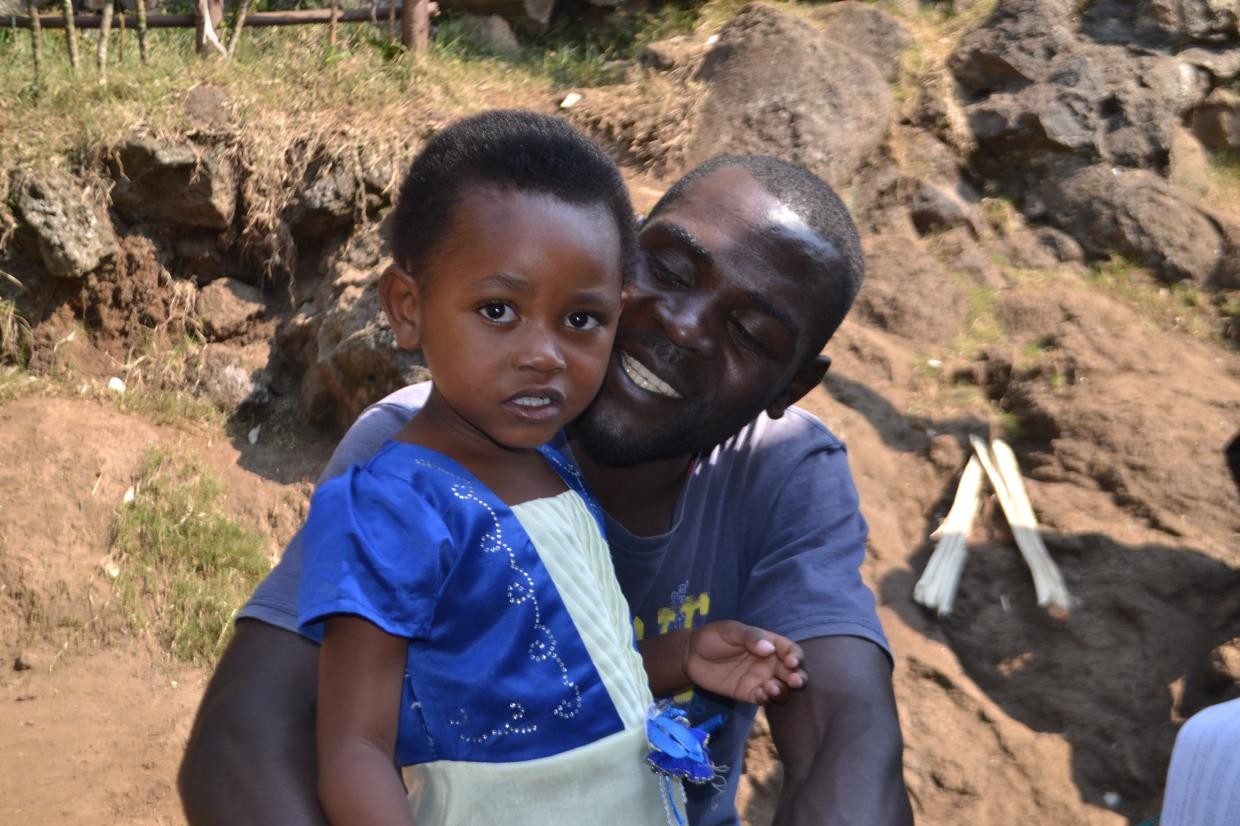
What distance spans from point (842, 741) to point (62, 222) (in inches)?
185

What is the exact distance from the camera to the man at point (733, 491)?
6.38ft

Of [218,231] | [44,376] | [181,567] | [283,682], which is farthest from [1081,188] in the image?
[283,682]

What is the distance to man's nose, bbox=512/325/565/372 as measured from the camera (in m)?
1.60

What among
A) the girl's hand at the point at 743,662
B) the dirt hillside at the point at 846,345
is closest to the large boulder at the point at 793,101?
the dirt hillside at the point at 846,345

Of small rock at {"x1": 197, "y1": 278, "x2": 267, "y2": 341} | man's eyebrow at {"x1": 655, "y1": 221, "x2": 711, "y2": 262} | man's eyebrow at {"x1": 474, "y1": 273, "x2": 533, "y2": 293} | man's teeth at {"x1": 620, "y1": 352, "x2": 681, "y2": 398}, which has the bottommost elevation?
small rock at {"x1": 197, "y1": 278, "x2": 267, "y2": 341}

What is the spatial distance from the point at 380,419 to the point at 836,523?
0.82 meters

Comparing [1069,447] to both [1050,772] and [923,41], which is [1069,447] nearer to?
[1050,772]

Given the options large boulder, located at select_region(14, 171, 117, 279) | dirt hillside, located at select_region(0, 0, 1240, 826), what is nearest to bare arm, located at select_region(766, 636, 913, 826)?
dirt hillside, located at select_region(0, 0, 1240, 826)

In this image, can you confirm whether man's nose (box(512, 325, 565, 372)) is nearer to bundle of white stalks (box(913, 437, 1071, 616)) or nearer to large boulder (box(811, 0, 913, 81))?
bundle of white stalks (box(913, 437, 1071, 616))

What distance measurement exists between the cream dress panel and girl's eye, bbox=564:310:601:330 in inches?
9.6

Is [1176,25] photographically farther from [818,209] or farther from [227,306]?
[818,209]

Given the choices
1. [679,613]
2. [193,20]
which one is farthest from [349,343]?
[679,613]

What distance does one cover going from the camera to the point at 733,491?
2.31 metres

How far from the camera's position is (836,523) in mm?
2227
